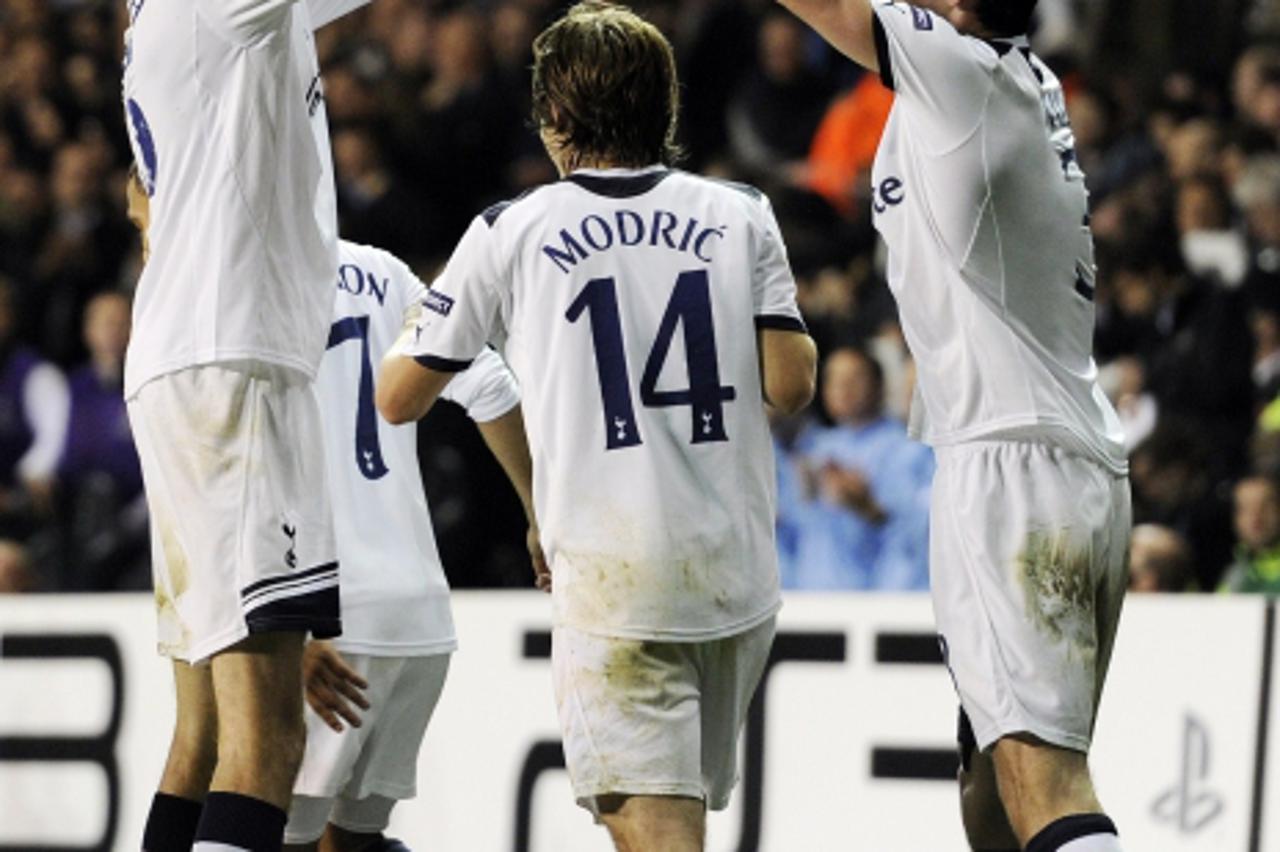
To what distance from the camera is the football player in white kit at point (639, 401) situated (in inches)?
174

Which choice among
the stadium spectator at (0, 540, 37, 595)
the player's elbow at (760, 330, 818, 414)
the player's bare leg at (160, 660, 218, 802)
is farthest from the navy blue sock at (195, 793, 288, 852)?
the stadium spectator at (0, 540, 37, 595)

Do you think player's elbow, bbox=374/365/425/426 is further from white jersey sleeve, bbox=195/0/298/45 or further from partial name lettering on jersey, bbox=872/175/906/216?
partial name lettering on jersey, bbox=872/175/906/216

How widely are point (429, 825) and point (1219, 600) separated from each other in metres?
2.48

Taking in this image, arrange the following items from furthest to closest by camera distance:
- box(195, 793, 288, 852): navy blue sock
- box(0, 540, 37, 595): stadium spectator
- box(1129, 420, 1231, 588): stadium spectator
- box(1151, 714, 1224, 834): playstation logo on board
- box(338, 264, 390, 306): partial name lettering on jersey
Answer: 1. box(0, 540, 37, 595): stadium spectator
2. box(1129, 420, 1231, 588): stadium spectator
3. box(1151, 714, 1224, 834): playstation logo on board
4. box(338, 264, 390, 306): partial name lettering on jersey
5. box(195, 793, 288, 852): navy blue sock

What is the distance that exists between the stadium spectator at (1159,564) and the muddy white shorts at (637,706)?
3703 millimetres

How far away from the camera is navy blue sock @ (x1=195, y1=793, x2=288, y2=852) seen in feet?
14.2

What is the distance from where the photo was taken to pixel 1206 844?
249 inches

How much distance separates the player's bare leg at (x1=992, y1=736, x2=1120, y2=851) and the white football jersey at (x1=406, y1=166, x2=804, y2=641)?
578 mm

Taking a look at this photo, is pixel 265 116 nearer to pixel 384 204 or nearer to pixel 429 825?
pixel 429 825

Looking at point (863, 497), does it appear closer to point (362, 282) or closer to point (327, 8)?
point (362, 282)

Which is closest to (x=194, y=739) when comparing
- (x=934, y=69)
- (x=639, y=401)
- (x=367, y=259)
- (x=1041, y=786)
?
(x=639, y=401)

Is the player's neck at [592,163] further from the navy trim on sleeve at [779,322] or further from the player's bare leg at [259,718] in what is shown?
the player's bare leg at [259,718]

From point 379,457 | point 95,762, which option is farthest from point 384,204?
point 379,457

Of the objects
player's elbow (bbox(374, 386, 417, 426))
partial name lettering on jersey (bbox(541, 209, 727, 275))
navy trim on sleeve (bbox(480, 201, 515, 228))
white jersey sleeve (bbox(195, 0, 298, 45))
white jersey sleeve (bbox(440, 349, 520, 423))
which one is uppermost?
white jersey sleeve (bbox(195, 0, 298, 45))
